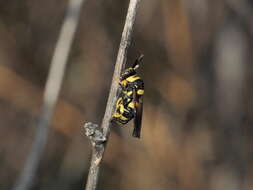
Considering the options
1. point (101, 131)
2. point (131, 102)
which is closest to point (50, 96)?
point (131, 102)

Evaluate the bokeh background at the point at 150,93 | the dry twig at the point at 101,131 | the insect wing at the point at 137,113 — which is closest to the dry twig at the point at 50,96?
the insect wing at the point at 137,113

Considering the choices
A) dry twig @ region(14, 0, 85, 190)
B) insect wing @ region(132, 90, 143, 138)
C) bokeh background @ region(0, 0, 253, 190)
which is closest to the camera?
insect wing @ region(132, 90, 143, 138)

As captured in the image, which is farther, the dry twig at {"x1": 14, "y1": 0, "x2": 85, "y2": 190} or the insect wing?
the dry twig at {"x1": 14, "y1": 0, "x2": 85, "y2": 190}

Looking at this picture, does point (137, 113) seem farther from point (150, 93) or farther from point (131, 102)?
point (150, 93)

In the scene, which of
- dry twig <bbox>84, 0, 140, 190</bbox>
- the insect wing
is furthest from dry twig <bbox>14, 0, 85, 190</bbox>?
dry twig <bbox>84, 0, 140, 190</bbox>

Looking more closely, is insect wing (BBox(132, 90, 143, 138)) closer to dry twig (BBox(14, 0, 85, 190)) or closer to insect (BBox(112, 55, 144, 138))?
insect (BBox(112, 55, 144, 138))
